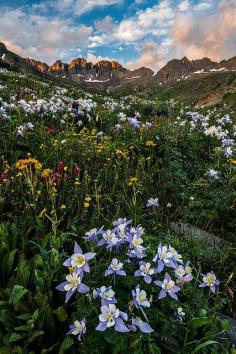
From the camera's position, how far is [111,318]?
7.59 ft

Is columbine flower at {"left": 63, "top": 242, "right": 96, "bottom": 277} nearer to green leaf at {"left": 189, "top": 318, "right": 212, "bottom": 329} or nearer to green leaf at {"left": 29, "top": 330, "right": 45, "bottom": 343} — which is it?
green leaf at {"left": 29, "top": 330, "right": 45, "bottom": 343}

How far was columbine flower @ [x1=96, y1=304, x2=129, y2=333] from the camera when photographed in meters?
2.26

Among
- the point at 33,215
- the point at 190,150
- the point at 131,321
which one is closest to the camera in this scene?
the point at 131,321

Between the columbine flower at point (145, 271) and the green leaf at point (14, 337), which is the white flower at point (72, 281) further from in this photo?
the green leaf at point (14, 337)

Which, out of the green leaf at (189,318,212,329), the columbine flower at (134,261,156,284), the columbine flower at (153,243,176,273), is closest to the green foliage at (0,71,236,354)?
the green leaf at (189,318,212,329)

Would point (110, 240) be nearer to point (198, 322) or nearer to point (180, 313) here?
point (180, 313)

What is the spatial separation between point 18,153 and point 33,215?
1.87 meters

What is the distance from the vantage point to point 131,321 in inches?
98.6

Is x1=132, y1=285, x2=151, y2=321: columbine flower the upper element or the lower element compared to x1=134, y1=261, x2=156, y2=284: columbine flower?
lower

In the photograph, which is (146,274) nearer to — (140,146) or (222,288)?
(222,288)

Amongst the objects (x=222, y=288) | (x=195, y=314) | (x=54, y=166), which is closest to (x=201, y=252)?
(x=222, y=288)

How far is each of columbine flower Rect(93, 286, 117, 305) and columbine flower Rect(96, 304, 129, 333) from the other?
0.06 meters

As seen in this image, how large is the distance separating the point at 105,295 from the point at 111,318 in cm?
17

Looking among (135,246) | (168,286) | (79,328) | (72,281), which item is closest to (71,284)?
(72,281)
